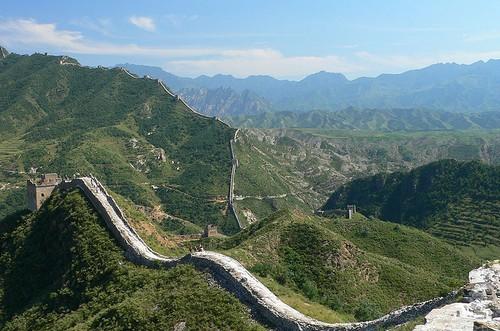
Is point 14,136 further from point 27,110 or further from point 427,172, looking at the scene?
point 427,172

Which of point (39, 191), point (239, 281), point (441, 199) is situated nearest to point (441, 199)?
point (441, 199)

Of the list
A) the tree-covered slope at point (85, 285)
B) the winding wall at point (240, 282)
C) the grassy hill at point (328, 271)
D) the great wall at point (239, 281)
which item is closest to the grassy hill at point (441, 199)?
the grassy hill at point (328, 271)

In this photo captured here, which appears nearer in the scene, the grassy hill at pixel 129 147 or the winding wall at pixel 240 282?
the winding wall at pixel 240 282

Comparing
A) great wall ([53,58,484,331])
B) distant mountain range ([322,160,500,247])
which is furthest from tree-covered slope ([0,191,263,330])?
distant mountain range ([322,160,500,247])

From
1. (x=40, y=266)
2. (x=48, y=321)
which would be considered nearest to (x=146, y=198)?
(x=40, y=266)

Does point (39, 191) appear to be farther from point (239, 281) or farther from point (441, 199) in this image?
point (441, 199)

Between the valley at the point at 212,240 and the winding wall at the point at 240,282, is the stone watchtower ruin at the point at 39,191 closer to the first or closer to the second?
the valley at the point at 212,240
